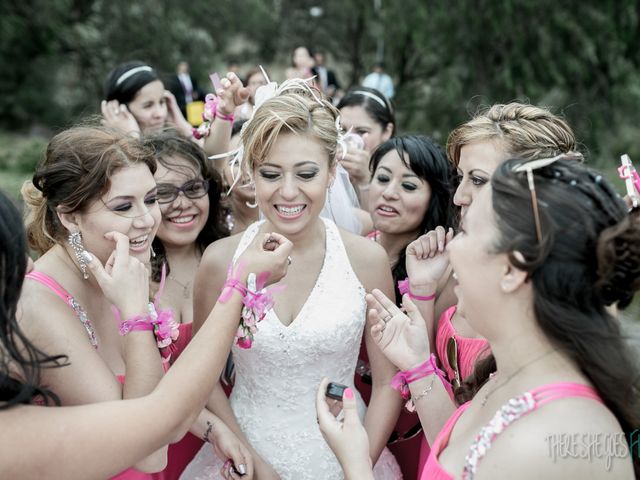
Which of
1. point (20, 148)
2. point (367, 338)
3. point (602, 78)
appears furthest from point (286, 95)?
point (20, 148)

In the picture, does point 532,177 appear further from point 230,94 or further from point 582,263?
point 230,94

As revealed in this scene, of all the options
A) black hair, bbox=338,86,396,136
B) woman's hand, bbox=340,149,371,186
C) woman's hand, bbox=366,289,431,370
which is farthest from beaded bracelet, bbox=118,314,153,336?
black hair, bbox=338,86,396,136

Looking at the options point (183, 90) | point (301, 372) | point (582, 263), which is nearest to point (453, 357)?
point (301, 372)

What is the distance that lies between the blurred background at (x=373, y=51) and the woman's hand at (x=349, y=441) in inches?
296

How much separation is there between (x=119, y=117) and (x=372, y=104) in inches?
81.2

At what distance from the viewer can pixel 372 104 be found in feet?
18.5

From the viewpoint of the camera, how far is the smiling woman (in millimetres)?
2367

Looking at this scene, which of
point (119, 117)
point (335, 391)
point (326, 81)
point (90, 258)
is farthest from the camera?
point (326, 81)

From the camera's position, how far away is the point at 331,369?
3219mm

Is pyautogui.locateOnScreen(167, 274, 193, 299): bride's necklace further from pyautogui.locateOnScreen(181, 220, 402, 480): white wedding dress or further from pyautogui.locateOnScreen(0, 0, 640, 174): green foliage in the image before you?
pyautogui.locateOnScreen(0, 0, 640, 174): green foliage

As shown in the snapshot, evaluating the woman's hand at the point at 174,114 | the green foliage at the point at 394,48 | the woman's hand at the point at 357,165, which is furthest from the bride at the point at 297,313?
the green foliage at the point at 394,48

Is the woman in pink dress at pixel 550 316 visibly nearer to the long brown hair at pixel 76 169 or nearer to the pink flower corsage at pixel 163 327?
the pink flower corsage at pixel 163 327

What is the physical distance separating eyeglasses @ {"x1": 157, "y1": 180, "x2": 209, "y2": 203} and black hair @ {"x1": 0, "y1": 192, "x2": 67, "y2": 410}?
5.78 feet

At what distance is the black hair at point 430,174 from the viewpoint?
380 centimetres
